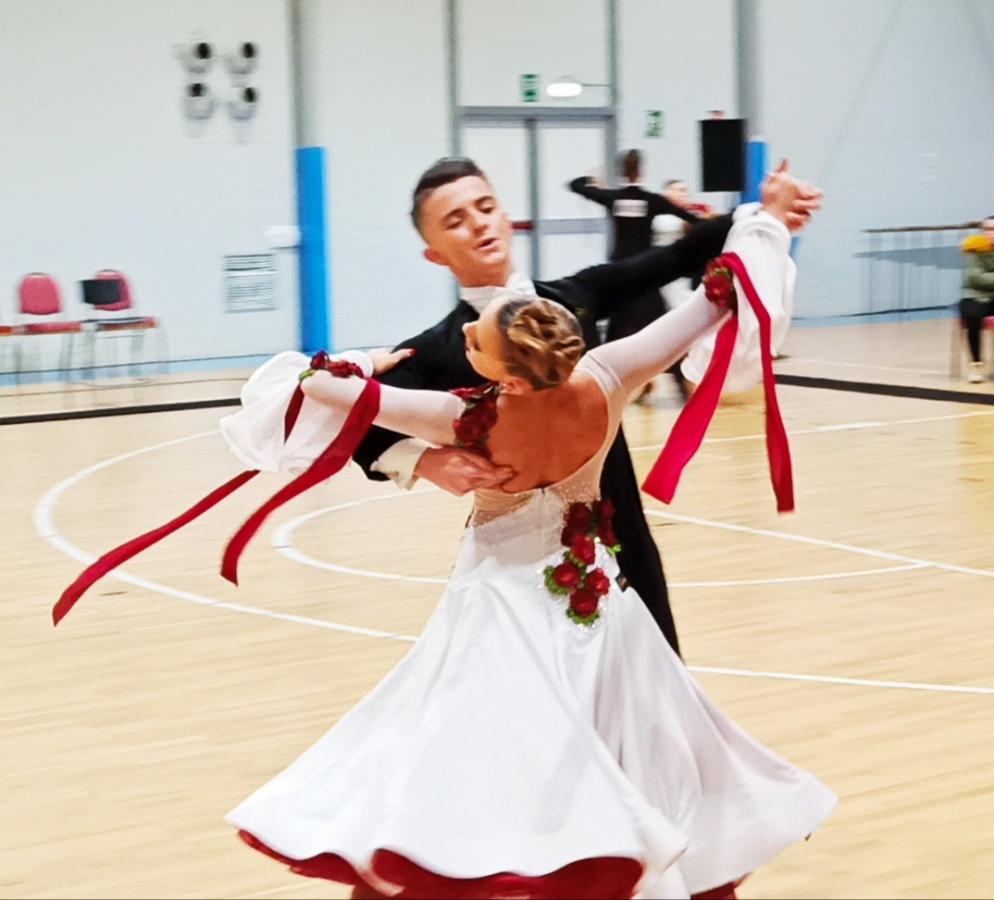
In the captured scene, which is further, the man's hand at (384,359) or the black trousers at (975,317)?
the black trousers at (975,317)

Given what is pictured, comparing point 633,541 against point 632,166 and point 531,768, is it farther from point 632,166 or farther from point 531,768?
point 632,166

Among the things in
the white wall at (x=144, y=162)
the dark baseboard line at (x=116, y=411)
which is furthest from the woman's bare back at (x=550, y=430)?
the white wall at (x=144, y=162)

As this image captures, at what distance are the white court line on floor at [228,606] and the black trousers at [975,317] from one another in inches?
273

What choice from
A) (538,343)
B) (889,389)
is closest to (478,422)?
(538,343)

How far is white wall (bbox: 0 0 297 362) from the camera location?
1552 cm

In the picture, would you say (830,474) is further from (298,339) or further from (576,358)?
(298,339)

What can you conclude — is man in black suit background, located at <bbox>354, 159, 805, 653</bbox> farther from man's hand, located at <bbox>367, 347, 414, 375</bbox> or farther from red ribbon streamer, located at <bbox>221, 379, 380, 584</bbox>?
red ribbon streamer, located at <bbox>221, 379, 380, 584</bbox>

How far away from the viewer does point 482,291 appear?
3424 mm

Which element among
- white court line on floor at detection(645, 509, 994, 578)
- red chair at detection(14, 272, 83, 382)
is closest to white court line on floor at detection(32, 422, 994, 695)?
white court line on floor at detection(645, 509, 994, 578)

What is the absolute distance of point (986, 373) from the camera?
14.0 meters

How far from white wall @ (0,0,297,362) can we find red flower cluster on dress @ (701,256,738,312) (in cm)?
1318

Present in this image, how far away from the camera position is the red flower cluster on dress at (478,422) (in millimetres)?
3207

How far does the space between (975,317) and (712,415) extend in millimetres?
10704

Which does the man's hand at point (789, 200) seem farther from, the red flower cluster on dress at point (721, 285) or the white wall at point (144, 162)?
the white wall at point (144, 162)
